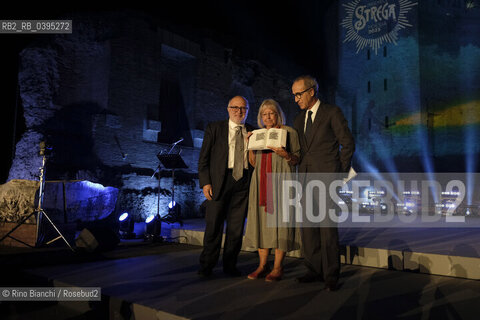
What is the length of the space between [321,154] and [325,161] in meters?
0.07

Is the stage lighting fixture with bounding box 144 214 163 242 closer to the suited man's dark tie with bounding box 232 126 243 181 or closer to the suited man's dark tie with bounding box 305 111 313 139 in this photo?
the suited man's dark tie with bounding box 232 126 243 181

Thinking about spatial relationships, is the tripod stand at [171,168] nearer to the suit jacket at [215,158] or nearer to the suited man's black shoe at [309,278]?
the suit jacket at [215,158]

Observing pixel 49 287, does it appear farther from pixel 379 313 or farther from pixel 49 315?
pixel 379 313

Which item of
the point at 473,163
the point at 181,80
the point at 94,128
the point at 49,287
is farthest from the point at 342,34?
the point at 49,287

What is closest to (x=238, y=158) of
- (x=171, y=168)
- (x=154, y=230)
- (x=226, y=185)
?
(x=226, y=185)

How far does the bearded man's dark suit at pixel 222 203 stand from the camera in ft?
→ 10.0

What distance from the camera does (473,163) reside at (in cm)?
1417

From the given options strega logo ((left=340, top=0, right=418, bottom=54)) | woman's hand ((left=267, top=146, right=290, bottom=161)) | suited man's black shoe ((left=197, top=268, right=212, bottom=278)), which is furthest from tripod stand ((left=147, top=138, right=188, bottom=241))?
strega logo ((left=340, top=0, right=418, bottom=54))

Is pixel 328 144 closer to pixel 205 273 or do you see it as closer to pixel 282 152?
pixel 282 152

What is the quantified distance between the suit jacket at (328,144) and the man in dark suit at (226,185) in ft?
2.05

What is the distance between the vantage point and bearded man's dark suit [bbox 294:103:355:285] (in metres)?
2.59

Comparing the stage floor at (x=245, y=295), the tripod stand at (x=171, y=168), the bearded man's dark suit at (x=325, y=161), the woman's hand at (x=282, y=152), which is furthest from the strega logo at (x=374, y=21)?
the woman's hand at (x=282, y=152)

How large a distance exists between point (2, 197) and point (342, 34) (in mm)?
16287

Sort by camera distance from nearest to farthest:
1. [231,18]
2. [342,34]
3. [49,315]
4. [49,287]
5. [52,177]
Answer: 1. [49,315]
2. [49,287]
3. [52,177]
4. [231,18]
5. [342,34]
